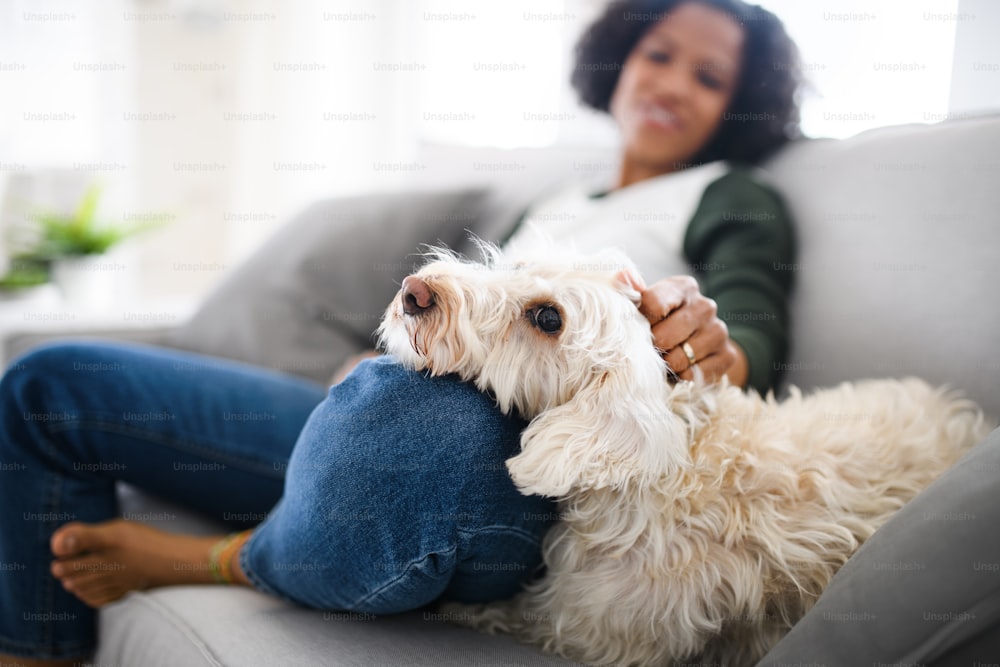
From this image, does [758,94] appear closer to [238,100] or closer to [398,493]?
[398,493]

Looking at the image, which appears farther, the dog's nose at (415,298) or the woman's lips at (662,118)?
the woman's lips at (662,118)

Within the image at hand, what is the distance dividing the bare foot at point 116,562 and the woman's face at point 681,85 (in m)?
1.31

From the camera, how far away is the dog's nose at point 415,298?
0.89 meters

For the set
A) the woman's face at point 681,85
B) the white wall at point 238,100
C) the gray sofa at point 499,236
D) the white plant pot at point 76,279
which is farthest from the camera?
the white wall at point 238,100

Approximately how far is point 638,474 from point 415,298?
36 centimetres

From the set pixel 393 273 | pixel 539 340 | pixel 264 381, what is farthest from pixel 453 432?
pixel 393 273

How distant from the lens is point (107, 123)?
173 inches

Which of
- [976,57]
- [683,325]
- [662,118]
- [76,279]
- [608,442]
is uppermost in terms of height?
[976,57]

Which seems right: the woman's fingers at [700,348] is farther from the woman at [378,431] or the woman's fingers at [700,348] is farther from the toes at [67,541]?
the toes at [67,541]

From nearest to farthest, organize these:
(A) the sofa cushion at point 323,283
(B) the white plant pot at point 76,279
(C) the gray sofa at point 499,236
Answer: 1. (C) the gray sofa at point 499,236
2. (A) the sofa cushion at point 323,283
3. (B) the white plant pot at point 76,279

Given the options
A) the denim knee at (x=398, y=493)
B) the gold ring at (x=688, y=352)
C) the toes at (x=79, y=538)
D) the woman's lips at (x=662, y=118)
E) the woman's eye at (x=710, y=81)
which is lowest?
the toes at (x=79, y=538)

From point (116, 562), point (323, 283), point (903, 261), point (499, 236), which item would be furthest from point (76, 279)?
point (903, 261)

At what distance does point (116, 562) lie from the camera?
3.76 feet

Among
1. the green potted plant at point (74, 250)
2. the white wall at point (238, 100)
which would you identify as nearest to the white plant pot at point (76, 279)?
the green potted plant at point (74, 250)
